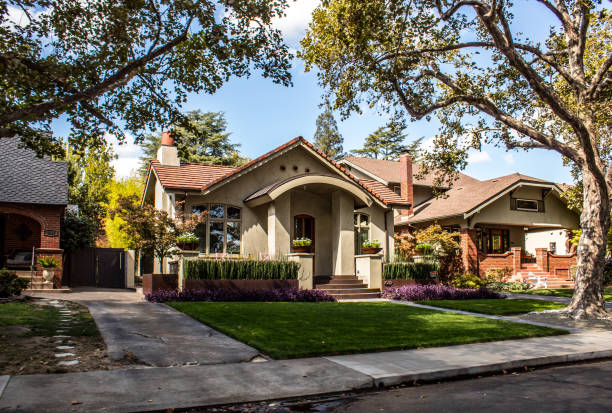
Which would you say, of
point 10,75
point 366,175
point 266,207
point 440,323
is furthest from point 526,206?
point 10,75

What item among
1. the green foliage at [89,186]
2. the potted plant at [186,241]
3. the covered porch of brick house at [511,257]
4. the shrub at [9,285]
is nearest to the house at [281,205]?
the potted plant at [186,241]

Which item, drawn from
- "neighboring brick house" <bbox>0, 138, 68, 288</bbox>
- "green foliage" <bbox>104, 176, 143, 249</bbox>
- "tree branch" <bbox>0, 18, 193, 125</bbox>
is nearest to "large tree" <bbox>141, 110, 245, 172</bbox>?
"green foliage" <bbox>104, 176, 143, 249</bbox>

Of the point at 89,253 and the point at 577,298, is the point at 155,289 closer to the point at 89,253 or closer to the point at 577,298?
the point at 89,253

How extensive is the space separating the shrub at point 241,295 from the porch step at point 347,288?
100 cm

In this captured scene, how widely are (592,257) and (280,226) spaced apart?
9.87 m

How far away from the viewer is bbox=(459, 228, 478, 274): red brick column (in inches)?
968

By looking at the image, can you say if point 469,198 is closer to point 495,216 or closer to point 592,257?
point 495,216

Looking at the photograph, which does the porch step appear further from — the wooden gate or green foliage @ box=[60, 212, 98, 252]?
green foliage @ box=[60, 212, 98, 252]

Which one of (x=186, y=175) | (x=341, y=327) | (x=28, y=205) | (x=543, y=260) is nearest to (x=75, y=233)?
(x=28, y=205)

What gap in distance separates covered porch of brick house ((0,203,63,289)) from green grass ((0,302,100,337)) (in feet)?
18.6

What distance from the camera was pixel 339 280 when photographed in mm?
18281

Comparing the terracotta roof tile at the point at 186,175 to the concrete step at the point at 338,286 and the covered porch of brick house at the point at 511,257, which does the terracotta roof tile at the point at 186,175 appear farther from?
the covered porch of brick house at the point at 511,257

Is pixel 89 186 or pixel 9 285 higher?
pixel 89 186

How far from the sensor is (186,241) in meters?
15.7
